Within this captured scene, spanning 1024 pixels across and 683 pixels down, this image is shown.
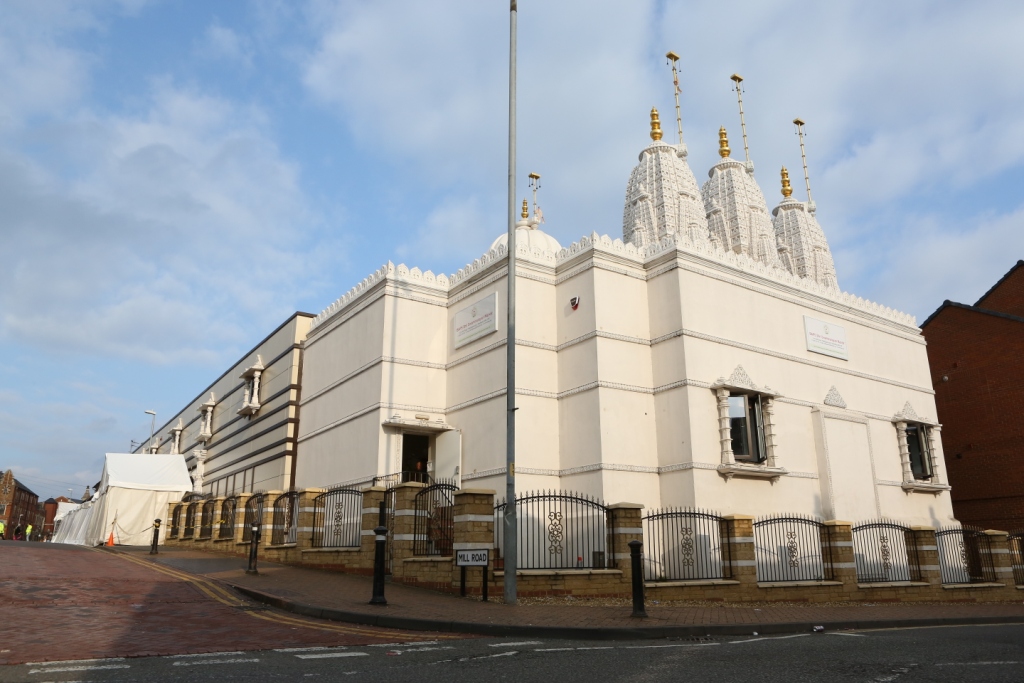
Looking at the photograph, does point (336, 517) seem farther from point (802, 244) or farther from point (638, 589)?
point (802, 244)

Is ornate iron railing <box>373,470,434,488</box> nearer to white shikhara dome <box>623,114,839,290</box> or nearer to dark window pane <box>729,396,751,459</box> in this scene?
dark window pane <box>729,396,751,459</box>

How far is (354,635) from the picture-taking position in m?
10.1

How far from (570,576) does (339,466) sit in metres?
12.5

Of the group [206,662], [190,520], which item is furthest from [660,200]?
[206,662]

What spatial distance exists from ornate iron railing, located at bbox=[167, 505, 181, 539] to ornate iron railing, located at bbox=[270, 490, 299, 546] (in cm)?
1185

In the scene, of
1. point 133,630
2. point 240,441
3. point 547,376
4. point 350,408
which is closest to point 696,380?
point 547,376

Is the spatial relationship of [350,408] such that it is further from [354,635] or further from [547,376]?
[354,635]

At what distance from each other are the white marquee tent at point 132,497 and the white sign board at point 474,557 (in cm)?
2369

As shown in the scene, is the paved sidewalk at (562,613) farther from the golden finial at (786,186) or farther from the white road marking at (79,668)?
the golden finial at (786,186)

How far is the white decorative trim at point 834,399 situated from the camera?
25016 mm

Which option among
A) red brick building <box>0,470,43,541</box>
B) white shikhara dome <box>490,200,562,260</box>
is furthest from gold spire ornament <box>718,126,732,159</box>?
red brick building <box>0,470,43,541</box>

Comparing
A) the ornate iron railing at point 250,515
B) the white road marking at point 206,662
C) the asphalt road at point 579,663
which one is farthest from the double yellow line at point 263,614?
the ornate iron railing at point 250,515

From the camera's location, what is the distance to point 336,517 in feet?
65.4

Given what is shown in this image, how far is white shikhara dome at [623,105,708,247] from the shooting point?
28.0 meters
